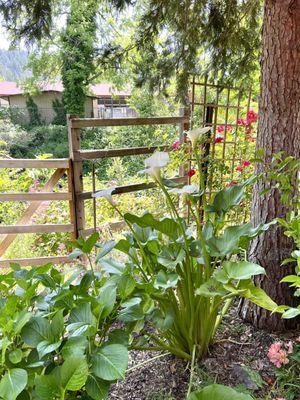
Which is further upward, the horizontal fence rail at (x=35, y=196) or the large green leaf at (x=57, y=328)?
the large green leaf at (x=57, y=328)

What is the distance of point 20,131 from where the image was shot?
1333 cm

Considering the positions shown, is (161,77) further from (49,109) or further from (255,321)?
(49,109)

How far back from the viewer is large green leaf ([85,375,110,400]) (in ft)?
2.08

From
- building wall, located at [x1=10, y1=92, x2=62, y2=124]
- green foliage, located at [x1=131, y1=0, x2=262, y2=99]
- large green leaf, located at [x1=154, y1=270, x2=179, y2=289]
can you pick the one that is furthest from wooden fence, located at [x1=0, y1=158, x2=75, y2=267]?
building wall, located at [x1=10, y1=92, x2=62, y2=124]

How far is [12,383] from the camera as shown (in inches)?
22.7

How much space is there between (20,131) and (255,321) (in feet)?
45.1

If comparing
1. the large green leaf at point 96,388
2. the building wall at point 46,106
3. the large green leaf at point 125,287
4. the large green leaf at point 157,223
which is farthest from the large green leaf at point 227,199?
the building wall at point 46,106

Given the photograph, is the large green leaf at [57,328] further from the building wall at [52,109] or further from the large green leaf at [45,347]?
the building wall at [52,109]

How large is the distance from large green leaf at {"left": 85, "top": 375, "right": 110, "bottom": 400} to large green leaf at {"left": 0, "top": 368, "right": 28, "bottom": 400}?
129 mm

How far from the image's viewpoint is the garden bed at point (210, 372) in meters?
1.01

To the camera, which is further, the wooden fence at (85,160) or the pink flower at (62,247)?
the pink flower at (62,247)

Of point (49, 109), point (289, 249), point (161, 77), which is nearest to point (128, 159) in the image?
point (161, 77)

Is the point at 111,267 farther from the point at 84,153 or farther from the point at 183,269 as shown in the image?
the point at 84,153

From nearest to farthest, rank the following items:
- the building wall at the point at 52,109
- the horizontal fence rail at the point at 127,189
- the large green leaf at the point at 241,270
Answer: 1. the large green leaf at the point at 241,270
2. the horizontal fence rail at the point at 127,189
3. the building wall at the point at 52,109
